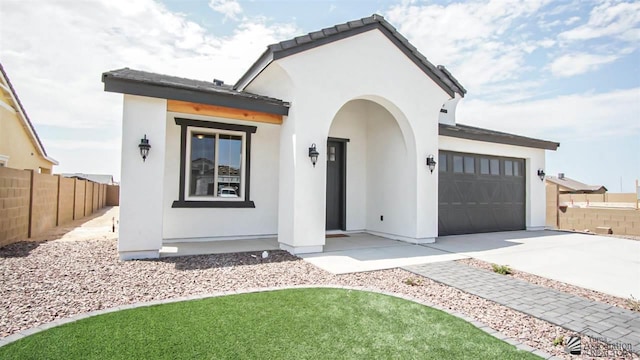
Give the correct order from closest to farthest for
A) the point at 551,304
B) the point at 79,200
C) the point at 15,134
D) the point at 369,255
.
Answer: the point at 551,304 → the point at 369,255 → the point at 15,134 → the point at 79,200

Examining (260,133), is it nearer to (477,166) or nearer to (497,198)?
(477,166)

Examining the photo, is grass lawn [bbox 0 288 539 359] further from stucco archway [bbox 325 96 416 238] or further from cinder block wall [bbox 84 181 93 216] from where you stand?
cinder block wall [bbox 84 181 93 216]

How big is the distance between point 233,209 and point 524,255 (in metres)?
7.63

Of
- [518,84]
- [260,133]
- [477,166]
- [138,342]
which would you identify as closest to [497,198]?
[477,166]

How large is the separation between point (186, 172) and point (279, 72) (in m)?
3.61

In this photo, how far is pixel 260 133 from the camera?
9180 mm

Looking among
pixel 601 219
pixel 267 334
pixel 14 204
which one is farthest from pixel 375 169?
pixel 601 219

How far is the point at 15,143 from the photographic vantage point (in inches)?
554

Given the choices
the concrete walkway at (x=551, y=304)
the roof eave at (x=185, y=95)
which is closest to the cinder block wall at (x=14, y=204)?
the roof eave at (x=185, y=95)

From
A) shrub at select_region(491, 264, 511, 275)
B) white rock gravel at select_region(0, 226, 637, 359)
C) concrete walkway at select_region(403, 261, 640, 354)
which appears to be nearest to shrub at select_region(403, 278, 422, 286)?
white rock gravel at select_region(0, 226, 637, 359)

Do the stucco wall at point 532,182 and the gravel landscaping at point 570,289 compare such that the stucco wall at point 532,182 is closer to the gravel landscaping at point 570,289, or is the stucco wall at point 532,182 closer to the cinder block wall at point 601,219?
the cinder block wall at point 601,219

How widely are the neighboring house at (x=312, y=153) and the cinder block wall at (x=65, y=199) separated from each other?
6.77m

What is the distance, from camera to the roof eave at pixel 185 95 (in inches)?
235

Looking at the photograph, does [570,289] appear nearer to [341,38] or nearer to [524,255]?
[524,255]
